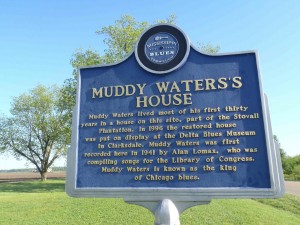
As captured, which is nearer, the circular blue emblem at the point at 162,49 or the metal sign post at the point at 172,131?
the metal sign post at the point at 172,131

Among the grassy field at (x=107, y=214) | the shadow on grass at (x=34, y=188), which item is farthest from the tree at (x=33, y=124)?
the grassy field at (x=107, y=214)

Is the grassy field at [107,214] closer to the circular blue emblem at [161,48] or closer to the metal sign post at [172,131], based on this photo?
the metal sign post at [172,131]

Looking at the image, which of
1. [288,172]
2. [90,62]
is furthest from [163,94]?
[288,172]

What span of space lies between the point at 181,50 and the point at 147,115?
3.90 ft

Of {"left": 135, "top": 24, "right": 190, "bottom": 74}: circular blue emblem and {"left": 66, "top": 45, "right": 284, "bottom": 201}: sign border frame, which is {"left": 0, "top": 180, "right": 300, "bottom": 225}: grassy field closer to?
{"left": 66, "top": 45, "right": 284, "bottom": 201}: sign border frame

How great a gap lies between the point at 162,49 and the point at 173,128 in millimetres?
1317

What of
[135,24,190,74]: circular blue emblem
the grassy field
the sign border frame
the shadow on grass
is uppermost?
[135,24,190,74]: circular blue emblem

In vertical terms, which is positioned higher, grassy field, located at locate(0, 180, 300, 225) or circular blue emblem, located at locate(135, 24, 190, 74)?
circular blue emblem, located at locate(135, 24, 190, 74)

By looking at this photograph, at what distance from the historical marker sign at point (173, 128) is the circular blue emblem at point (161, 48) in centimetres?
2

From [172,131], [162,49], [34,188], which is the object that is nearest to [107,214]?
[172,131]

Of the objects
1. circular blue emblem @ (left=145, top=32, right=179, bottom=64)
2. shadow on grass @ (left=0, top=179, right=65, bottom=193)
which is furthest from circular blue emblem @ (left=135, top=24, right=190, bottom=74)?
shadow on grass @ (left=0, top=179, right=65, bottom=193)

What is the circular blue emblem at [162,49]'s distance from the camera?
4.44 meters

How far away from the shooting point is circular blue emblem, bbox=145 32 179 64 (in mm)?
4473

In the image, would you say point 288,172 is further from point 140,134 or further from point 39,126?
point 140,134
